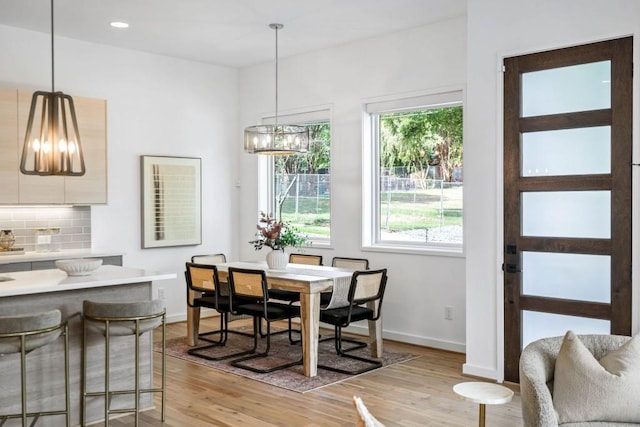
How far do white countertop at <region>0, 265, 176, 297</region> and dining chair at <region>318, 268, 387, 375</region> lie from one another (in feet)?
5.14

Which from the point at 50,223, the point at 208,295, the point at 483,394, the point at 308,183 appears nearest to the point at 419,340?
the point at 208,295

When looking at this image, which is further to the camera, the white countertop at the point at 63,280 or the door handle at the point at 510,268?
the door handle at the point at 510,268

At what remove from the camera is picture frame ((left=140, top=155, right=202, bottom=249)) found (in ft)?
23.2

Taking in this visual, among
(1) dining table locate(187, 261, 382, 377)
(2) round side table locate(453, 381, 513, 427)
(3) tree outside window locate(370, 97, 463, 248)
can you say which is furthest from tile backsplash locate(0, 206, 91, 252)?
(2) round side table locate(453, 381, 513, 427)

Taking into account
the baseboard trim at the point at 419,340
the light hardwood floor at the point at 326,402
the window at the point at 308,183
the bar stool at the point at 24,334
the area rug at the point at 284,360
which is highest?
the window at the point at 308,183

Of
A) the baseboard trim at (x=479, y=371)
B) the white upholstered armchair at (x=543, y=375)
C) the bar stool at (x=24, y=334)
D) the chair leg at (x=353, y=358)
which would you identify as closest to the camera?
the white upholstered armchair at (x=543, y=375)

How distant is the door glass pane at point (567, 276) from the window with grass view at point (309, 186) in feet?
9.68

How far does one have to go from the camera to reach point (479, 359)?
499 cm

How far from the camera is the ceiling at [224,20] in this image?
5.45m

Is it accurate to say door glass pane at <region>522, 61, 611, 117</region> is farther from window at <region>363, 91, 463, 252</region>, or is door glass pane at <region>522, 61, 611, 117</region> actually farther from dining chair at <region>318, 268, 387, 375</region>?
dining chair at <region>318, 268, 387, 375</region>

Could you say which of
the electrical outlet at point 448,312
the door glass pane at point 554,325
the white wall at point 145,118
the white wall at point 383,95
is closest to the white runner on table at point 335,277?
the white wall at point 383,95

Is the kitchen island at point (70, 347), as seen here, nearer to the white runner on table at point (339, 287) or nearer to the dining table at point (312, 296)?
the dining table at point (312, 296)

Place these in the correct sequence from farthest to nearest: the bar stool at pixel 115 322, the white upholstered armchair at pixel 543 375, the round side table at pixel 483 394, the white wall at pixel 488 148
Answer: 1. the white wall at pixel 488 148
2. the bar stool at pixel 115 322
3. the round side table at pixel 483 394
4. the white upholstered armchair at pixel 543 375

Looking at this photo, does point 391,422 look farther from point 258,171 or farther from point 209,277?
point 258,171
